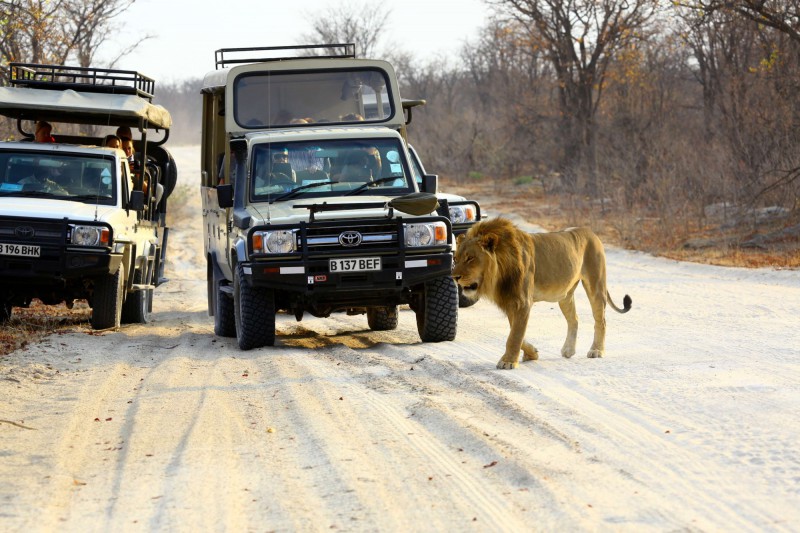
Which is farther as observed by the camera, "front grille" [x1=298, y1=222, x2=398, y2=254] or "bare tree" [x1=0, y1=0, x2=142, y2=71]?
"bare tree" [x1=0, y1=0, x2=142, y2=71]

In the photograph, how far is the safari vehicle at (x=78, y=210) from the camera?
10109 millimetres

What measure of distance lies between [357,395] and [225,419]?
95 cm

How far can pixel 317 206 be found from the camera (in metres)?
8.78

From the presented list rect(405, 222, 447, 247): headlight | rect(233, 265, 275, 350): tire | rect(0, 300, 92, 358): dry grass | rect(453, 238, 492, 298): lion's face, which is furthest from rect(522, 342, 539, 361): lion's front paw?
rect(0, 300, 92, 358): dry grass

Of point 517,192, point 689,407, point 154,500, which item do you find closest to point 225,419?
point 154,500

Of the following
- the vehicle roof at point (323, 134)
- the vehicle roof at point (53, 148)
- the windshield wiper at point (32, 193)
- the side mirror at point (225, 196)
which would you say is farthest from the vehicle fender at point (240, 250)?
the vehicle roof at point (53, 148)

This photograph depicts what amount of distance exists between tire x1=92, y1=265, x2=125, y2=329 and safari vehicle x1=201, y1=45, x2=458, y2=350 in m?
0.96

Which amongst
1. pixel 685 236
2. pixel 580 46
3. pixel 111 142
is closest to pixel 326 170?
pixel 111 142

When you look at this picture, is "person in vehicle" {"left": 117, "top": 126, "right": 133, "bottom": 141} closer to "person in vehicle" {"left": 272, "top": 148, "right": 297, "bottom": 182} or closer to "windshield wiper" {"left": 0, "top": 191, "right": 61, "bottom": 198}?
"windshield wiper" {"left": 0, "top": 191, "right": 61, "bottom": 198}

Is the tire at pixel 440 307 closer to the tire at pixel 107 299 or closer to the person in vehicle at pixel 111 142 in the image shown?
the tire at pixel 107 299

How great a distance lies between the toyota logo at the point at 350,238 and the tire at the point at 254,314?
801 mm

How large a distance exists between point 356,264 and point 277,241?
64cm

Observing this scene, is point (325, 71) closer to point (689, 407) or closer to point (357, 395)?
point (357, 395)

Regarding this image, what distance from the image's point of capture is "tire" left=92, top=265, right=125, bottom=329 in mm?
10750
